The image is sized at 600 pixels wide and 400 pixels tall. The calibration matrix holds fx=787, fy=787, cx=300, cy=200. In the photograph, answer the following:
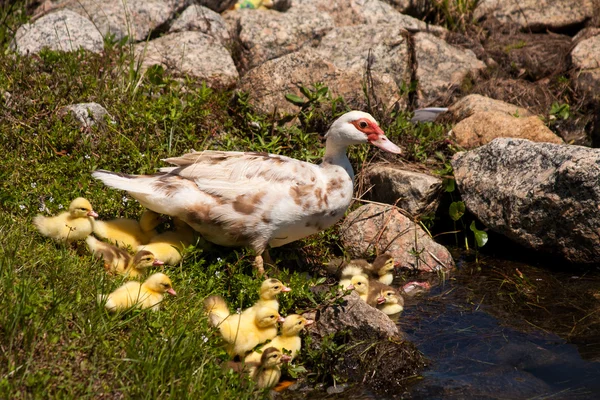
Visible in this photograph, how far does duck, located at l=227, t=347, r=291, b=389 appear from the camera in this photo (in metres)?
4.99

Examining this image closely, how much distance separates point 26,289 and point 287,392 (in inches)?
70.4

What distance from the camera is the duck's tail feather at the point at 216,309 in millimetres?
5196

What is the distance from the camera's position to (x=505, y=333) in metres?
6.00

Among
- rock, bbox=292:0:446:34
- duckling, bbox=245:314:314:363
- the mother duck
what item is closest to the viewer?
duckling, bbox=245:314:314:363

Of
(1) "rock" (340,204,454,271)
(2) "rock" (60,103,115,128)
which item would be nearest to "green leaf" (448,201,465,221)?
(1) "rock" (340,204,454,271)

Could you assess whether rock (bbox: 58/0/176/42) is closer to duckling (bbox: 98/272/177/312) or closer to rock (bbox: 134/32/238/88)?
rock (bbox: 134/32/238/88)

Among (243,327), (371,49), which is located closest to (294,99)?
(371,49)

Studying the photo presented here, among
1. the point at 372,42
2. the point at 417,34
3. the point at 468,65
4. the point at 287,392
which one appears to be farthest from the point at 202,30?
the point at 287,392

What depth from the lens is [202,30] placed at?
33.8 feet

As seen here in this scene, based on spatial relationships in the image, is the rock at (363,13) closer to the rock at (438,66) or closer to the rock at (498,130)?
the rock at (438,66)

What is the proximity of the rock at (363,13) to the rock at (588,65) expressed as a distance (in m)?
1.91

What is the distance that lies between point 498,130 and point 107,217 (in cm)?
433

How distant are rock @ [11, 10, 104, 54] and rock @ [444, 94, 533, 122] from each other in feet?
13.9

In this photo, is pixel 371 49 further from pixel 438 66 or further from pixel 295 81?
pixel 295 81
